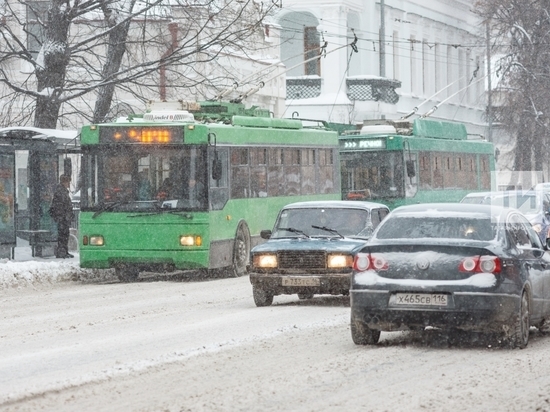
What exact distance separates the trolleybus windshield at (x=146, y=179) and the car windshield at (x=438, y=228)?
11639 millimetres

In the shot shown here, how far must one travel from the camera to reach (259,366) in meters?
13.9

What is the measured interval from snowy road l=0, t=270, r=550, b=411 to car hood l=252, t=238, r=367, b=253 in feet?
2.42

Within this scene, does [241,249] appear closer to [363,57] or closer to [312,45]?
[312,45]

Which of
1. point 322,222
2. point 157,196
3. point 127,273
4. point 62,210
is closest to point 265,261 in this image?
point 322,222

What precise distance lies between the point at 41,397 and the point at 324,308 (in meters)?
9.23

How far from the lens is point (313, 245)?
21.2 meters

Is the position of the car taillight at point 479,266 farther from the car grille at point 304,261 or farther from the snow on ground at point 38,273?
the snow on ground at point 38,273

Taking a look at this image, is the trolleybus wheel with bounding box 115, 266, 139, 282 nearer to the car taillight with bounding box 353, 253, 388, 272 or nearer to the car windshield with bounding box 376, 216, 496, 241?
the car windshield with bounding box 376, 216, 496, 241

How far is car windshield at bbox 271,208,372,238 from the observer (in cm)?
2195

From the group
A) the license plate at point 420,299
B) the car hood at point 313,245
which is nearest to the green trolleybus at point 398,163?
the car hood at point 313,245

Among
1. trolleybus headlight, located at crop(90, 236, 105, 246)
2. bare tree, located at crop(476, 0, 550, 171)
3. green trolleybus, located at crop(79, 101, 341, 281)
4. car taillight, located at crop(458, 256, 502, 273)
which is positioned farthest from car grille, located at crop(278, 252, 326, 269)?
bare tree, located at crop(476, 0, 550, 171)

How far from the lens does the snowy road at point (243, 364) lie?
11680mm

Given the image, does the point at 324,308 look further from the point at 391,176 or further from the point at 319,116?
the point at 319,116

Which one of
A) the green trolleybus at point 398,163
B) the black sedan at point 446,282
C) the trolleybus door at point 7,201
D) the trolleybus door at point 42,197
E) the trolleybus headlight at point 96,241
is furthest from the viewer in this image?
the green trolleybus at point 398,163
